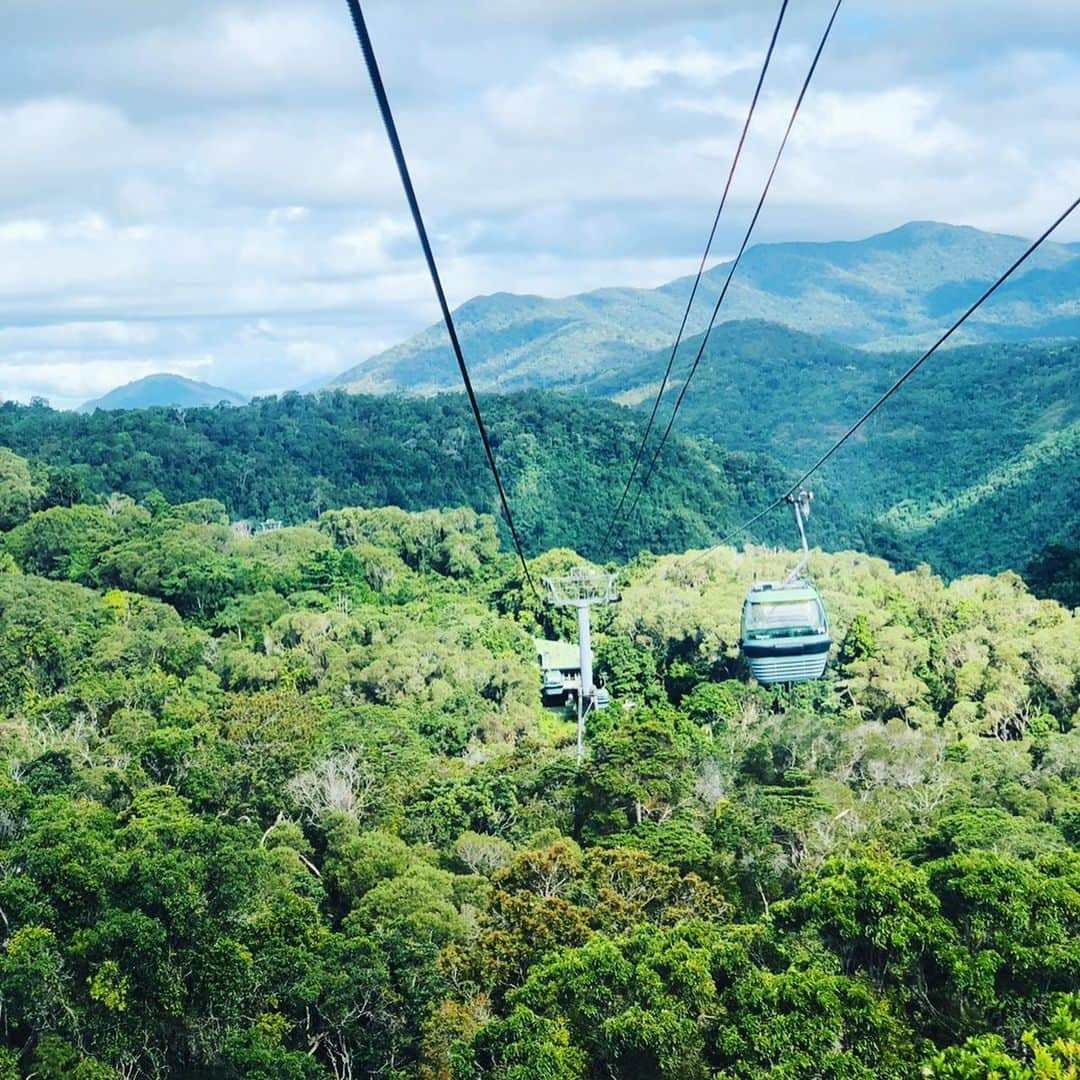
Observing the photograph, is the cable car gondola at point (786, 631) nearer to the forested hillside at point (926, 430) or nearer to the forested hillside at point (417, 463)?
the forested hillside at point (926, 430)

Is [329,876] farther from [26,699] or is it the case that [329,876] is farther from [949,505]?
[949,505]

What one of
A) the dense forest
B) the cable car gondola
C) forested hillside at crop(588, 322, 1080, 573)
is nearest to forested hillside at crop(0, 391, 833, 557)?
forested hillside at crop(588, 322, 1080, 573)

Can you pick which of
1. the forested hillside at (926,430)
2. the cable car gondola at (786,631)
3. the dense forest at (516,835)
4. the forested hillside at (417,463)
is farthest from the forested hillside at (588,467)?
the cable car gondola at (786,631)

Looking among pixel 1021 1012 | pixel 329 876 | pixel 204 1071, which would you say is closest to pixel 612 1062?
pixel 1021 1012

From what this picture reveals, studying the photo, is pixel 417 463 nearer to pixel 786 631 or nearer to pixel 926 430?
pixel 926 430

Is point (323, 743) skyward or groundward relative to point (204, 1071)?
skyward

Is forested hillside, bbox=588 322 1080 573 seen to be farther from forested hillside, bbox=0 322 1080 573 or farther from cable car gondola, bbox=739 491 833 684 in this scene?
cable car gondola, bbox=739 491 833 684

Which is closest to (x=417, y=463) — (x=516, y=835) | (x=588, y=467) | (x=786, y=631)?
(x=588, y=467)

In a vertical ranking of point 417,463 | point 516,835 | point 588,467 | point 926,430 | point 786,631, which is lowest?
point 926,430
